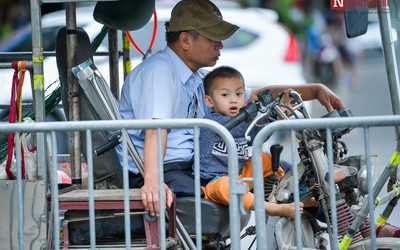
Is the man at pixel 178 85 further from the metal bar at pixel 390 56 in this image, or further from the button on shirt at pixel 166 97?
the metal bar at pixel 390 56

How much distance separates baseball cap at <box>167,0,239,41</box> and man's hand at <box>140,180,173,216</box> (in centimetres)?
109

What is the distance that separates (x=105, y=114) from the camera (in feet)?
17.9

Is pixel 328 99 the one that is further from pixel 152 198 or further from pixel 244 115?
pixel 152 198

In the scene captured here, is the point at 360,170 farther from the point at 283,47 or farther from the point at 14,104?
the point at 283,47

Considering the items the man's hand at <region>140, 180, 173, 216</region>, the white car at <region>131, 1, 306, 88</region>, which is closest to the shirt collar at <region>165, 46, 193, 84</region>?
the man's hand at <region>140, 180, 173, 216</region>

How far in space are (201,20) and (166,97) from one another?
1.93 feet

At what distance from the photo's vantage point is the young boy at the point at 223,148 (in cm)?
545

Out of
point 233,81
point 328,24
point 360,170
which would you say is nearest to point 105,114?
point 233,81

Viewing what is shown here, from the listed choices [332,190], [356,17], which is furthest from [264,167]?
[356,17]

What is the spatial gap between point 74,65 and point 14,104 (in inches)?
16.2

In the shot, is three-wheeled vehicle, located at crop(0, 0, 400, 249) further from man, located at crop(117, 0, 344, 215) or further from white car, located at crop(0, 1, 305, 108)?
white car, located at crop(0, 1, 305, 108)

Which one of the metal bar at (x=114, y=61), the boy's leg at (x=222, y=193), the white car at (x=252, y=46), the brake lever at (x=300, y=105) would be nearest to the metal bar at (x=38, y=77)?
the boy's leg at (x=222, y=193)

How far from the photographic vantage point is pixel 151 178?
5281 millimetres

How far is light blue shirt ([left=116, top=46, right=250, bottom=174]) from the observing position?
562 centimetres
